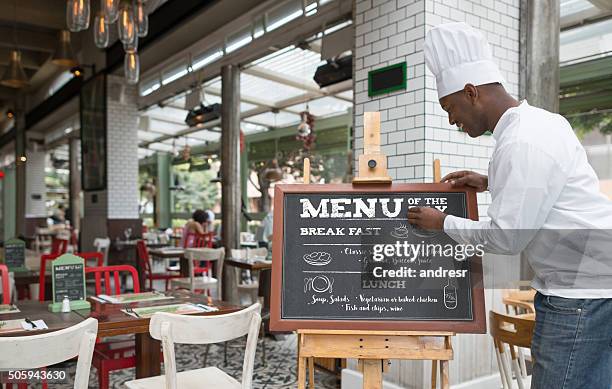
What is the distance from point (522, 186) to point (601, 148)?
108 inches

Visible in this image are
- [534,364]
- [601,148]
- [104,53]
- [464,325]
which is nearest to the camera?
[534,364]

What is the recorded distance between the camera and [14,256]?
17.2ft

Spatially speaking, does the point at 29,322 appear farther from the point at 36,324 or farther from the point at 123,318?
the point at 123,318

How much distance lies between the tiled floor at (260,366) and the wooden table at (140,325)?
1217mm

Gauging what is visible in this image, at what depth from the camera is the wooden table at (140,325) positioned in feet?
8.59

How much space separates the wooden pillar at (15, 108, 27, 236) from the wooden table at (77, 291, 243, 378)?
50.5 ft

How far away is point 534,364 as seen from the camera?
5.82 feet

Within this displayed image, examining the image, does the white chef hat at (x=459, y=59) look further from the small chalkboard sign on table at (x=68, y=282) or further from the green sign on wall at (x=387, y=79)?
the small chalkboard sign on table at (x=68, y=282)

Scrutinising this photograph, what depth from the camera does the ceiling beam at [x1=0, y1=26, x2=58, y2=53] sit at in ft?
36.4

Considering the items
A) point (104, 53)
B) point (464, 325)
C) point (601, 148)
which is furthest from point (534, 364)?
point (104, 53)

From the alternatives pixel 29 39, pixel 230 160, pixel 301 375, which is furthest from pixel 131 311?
pixel 29 39

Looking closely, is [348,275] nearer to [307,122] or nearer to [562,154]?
[562,154]

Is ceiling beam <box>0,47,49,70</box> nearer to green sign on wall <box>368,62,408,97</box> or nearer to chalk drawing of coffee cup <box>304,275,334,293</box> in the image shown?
green sign on wall <box>368,62,408,97</box>

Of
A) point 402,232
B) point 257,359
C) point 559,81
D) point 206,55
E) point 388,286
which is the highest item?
point 206,55
